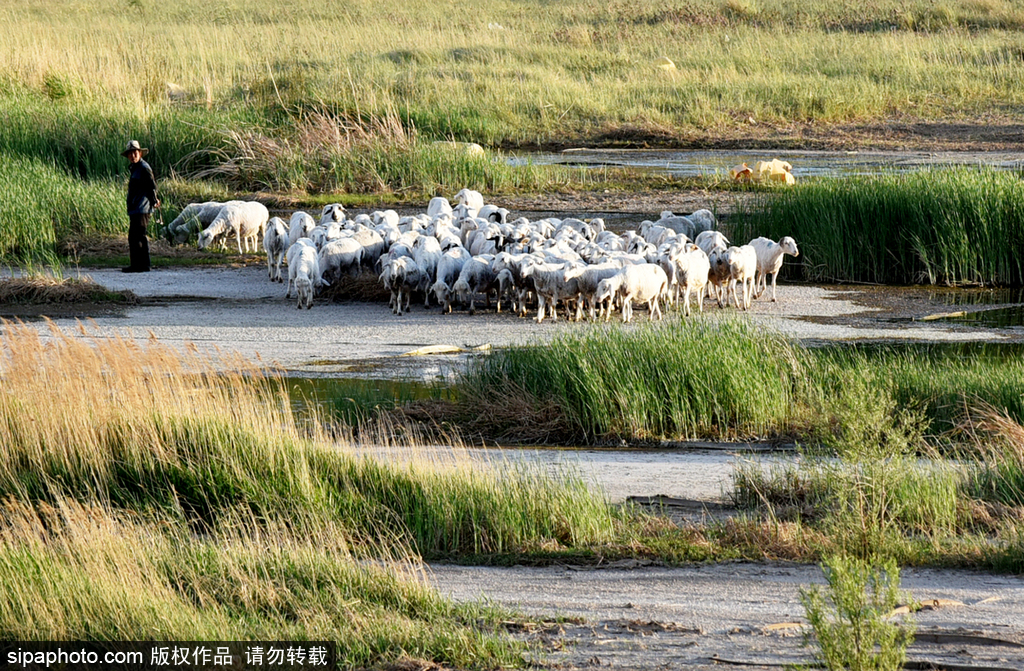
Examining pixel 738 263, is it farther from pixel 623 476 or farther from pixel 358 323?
pixel 623 476

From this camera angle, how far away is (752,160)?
103ft

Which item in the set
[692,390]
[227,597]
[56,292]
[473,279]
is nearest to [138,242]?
[56,292]

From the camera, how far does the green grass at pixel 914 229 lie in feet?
61.5

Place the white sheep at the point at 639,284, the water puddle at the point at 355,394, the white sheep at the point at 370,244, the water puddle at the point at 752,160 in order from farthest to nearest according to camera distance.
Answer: the water puddle at the point at 752,160, the white sheep at the point at 370,244, the white sheep at the point at 639,284, the water puddle at the point at 355,394

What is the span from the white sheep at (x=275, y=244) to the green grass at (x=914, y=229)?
7.67 meters

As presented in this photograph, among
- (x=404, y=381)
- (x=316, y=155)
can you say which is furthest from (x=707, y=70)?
(x=404, y=381)

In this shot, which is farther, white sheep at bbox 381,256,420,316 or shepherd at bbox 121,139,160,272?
shepherd at bbox 121,139,160,272

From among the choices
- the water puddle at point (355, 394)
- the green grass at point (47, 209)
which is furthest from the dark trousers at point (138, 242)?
the water puddle at point (355, 394)

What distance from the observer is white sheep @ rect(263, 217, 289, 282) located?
62.6 feet

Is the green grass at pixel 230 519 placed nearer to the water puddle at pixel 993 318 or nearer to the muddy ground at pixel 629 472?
the muddy ground at pixel 629 472

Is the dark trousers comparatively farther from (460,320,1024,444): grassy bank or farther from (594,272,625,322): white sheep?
(460,320,1024,444): grassy bank

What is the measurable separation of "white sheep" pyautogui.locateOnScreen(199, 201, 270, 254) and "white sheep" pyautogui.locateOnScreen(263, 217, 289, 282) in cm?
198

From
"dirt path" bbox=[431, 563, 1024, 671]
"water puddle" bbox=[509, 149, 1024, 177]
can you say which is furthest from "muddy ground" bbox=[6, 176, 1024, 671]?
"water puddle" bbox=[509, 149, 1024, 177]

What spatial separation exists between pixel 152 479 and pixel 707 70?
33.6 meters
